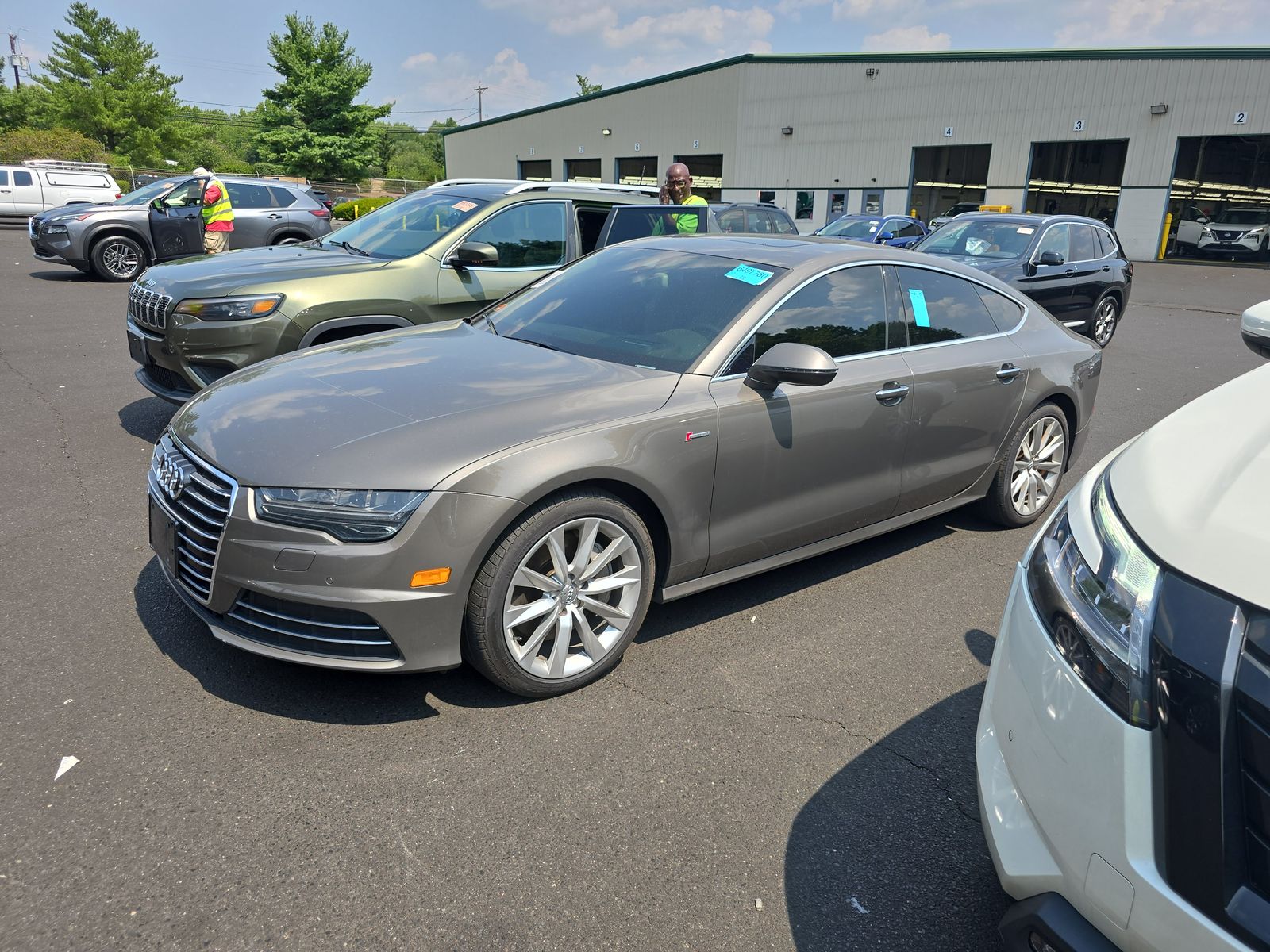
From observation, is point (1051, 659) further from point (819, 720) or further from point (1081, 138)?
point (1081, 138)

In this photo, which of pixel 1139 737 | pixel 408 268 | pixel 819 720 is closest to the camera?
pixel 1139 737

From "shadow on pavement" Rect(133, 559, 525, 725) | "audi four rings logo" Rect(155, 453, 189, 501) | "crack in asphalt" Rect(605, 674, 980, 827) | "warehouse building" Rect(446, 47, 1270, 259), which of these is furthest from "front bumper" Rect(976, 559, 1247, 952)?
"warehouse building" Rect(446, 47, 1270, 259)

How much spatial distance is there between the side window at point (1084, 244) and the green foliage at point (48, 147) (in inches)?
1750

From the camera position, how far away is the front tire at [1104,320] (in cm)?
1149

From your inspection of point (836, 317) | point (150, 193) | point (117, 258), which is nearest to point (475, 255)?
point (836, 317)

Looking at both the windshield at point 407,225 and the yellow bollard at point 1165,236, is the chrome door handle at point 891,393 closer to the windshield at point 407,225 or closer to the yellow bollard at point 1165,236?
the windshield at point 407,225

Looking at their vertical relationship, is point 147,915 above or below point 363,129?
below

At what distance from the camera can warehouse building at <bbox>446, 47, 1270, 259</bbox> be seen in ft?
95.8

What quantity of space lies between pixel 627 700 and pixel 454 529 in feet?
3.07

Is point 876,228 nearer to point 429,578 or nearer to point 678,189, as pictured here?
point 678,189

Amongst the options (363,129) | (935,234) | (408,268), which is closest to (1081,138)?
(935,234)

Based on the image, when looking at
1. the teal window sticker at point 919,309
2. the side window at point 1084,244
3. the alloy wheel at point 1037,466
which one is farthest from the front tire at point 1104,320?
the teal window sticker at point 919,309

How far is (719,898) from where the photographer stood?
2.31m

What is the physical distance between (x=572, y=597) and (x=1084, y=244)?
10.7m
